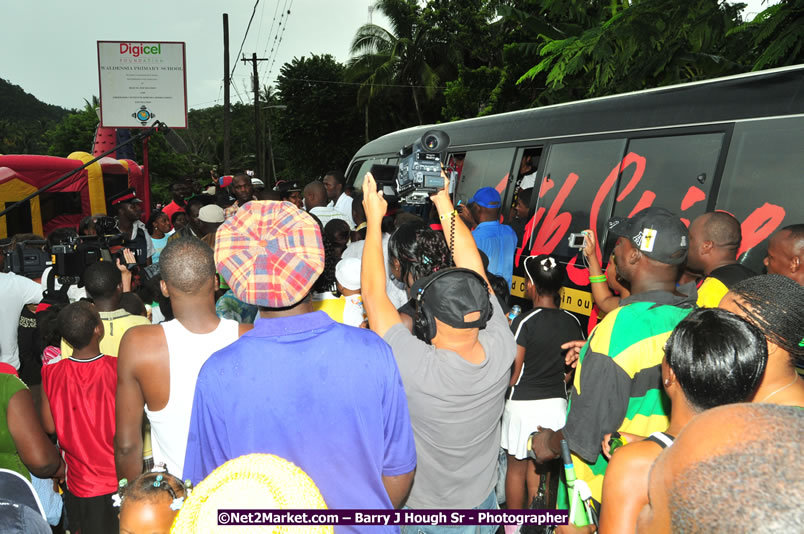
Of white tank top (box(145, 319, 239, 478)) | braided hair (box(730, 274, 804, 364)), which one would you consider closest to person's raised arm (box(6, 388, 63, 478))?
white tank top (box(145, 319, 239, 478))

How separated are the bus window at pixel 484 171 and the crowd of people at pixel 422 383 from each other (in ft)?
9.19

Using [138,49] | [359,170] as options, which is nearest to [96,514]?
[359,170]

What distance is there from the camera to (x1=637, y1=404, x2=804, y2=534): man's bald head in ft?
2.26

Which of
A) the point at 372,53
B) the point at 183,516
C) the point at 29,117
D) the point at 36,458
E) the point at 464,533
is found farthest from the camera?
the point at 29,117

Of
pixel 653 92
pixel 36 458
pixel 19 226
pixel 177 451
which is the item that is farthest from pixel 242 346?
pixel 19 226

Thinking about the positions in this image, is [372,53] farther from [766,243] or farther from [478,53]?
[766,243]

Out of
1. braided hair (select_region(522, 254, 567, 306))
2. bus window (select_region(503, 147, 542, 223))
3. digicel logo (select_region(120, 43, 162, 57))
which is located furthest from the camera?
digicel logo (select_region(120, 43, 162, 57))

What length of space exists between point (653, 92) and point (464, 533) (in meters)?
3.95

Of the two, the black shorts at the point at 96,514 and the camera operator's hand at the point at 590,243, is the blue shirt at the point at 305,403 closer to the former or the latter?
the black shorts at the point at 96,514

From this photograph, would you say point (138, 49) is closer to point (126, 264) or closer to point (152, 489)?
point (126, 264)

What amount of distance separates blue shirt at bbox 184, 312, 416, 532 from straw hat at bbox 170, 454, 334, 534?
0.93ft

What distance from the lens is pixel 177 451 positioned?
2236mm

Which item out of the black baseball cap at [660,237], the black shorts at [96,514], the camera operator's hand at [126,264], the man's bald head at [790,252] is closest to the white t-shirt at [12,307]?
the camera operator's hand at [126,264]

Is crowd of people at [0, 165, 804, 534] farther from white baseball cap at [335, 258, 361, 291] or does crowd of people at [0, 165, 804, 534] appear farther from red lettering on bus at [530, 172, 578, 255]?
red lettering on bus at [530, 172, 578, 255]
